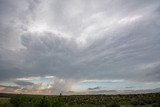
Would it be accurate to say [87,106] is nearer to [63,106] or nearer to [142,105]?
[142,105]

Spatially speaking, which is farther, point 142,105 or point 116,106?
point 142,105

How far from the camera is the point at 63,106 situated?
37625 mm

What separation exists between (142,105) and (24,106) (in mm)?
36196

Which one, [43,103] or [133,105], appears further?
[133,105]

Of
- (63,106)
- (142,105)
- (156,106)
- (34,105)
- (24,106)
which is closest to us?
(63,106)

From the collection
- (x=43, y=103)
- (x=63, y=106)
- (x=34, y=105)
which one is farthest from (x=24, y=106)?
(x=63, y=106)

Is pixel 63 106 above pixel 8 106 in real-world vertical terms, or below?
below

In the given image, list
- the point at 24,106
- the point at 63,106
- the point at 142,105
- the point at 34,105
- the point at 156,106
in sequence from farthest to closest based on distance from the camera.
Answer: the point at 142,105 < the point at 156,106 < the point at 24,106 < the point at 34,105 < the point at 63,106

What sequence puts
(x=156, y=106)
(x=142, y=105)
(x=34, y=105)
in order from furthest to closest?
(x=142, y=105) < (x=156, y=106) < (x=34, y=105)

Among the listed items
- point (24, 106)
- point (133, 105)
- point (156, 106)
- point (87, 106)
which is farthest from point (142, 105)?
point (24, 106)

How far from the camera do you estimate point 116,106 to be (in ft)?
205

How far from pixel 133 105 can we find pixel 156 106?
40.2 ft

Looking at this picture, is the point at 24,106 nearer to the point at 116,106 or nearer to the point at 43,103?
the point at 43,103

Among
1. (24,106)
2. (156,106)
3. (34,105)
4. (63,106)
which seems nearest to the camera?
(63,106)
